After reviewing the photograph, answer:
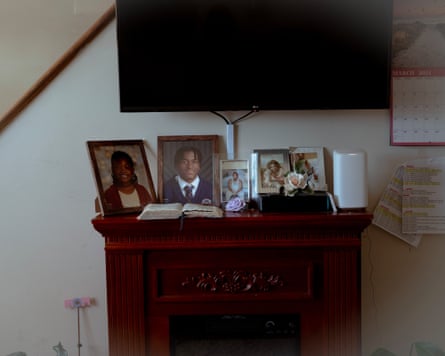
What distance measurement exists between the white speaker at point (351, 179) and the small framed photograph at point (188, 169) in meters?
Answer: 0.49

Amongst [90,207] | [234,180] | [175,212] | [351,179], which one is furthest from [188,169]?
[351,179]

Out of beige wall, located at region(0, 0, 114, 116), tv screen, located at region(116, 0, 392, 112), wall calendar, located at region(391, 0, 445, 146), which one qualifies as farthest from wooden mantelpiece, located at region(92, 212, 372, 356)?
beige wall, located at region(0, 0, 114, 116)

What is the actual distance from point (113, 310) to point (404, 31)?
1590 millimetres

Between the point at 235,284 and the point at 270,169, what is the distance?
18.9 inches

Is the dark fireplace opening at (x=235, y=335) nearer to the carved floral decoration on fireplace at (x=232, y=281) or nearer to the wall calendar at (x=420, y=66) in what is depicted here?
the carved floral decoration on fireplace at (x=232, y=281)

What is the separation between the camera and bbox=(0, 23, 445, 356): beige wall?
1775 mm

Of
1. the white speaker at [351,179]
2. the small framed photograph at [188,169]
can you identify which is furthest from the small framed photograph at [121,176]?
the white speaker at [351,179]

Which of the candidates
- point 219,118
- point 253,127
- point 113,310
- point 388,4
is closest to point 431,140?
point 388,4

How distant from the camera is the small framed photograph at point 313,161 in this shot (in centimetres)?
174

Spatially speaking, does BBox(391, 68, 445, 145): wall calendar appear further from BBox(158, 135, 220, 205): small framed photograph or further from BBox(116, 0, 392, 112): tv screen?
BBox(158, 135, 220, 205): small framed photograph

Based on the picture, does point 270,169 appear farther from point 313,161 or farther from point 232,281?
point 232,281

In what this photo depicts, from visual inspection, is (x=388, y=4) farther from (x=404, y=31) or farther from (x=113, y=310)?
(x=113, y=310)

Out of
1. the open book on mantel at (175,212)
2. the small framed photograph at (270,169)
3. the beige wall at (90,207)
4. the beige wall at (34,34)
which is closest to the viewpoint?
the open book on mantel at (175,212)

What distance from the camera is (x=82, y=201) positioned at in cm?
180
